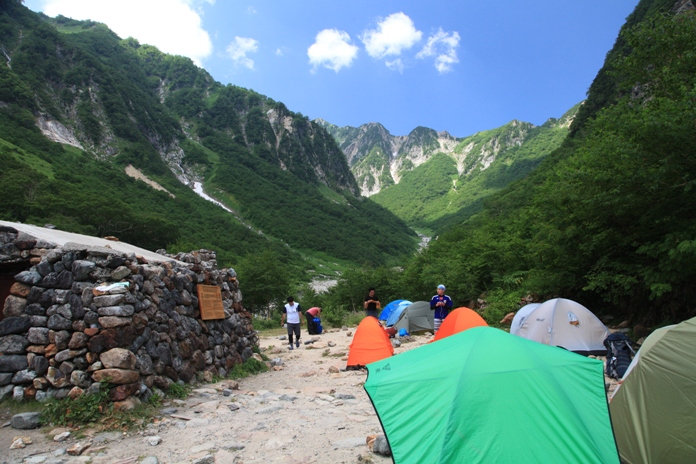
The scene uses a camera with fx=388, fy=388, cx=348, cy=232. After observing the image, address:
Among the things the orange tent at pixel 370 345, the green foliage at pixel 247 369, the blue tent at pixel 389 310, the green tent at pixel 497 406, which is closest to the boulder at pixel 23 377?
the green foliage at pixel 247 369

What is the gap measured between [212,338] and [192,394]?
1920 millimetres

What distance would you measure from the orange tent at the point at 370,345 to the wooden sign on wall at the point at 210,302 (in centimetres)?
344

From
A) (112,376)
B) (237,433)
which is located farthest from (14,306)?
(237,433)

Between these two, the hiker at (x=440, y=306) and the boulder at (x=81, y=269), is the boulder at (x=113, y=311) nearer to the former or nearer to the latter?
the boulder at (x=81, y=269)

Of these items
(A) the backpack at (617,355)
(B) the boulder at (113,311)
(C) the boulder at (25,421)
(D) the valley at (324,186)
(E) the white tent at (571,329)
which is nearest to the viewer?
(C) the boulder at (25,421)

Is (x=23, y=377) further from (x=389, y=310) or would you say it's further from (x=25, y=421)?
(x=389, y=310)

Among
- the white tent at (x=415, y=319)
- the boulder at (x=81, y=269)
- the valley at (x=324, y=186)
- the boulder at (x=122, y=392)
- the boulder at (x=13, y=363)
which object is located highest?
the valley at (x=324, y=186)

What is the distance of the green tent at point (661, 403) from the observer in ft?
12.2

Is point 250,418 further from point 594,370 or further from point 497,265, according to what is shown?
point 497,265

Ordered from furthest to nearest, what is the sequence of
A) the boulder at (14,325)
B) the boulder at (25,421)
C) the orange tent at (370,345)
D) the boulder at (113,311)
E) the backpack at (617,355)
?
the orange tent at (370,345), the backpack at (617,355), the boulder at (113,311), the boulder at (14,325), the boulder at (25,421)

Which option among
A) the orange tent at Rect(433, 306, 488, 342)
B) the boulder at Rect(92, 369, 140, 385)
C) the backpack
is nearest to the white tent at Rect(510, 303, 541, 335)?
the orange tent at Rect(433, 306, 488, 342)

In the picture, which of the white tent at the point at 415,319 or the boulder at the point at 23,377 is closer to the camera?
the boulder at the point at 23,377

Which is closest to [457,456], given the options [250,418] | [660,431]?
[660,431]

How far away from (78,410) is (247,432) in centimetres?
Result: 243
